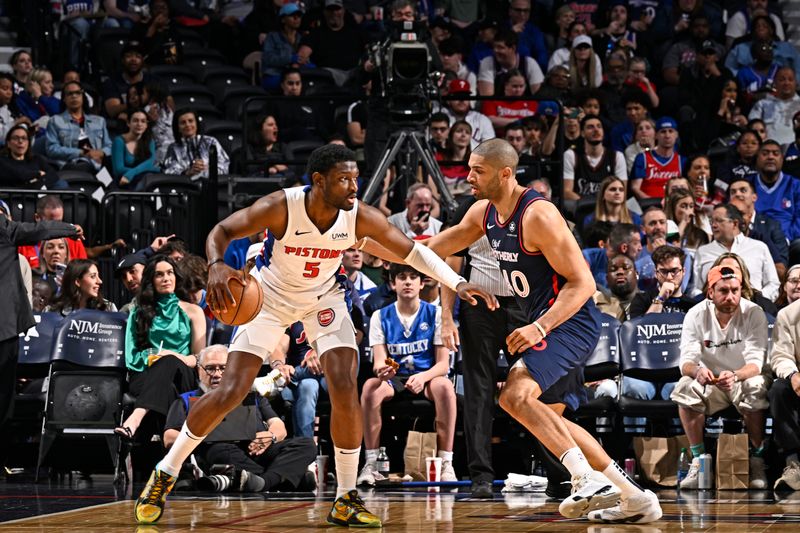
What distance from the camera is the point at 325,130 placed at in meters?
12.9

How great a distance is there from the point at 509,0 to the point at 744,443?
28.1 feet

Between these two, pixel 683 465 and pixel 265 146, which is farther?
pixel 265 146

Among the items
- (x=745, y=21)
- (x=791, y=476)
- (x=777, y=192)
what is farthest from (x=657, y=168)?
(x=791, y=476)

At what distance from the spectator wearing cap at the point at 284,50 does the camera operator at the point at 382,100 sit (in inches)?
114

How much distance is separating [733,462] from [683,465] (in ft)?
1.46

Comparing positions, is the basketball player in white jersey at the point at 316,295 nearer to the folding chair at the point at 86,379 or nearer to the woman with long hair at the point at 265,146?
the folding chair at the point at 86,379

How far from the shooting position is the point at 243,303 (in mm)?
5605

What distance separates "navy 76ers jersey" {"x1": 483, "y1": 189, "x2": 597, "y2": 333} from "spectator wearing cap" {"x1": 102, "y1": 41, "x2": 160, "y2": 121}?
804 centimetres

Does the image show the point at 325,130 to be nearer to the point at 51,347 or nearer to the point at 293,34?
the point at 293,34

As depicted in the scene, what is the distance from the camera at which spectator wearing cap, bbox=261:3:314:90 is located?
45.9ft

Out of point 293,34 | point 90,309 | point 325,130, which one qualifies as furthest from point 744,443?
point 293,34

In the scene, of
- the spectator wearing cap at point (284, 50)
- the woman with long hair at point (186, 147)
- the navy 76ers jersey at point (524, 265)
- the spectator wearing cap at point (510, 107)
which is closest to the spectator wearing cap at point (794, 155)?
the spectator wearing cap at point (510, 107)

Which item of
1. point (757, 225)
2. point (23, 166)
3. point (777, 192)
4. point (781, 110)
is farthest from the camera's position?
point (781, 110)

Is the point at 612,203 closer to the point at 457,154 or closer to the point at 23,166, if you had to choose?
the point at 457,154
